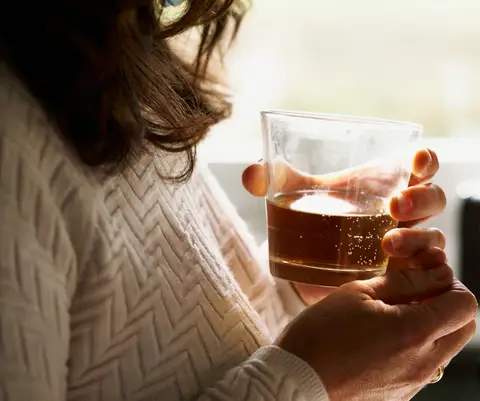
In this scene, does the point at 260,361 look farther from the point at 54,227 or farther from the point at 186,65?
the point at 186,65

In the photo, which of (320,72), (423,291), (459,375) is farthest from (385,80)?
(423,291)

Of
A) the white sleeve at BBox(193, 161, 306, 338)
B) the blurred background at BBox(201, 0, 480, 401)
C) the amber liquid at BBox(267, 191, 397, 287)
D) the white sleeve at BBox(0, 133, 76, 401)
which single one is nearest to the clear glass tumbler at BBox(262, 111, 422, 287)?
the amber liquid at BBox(267, 191, 397, 287)

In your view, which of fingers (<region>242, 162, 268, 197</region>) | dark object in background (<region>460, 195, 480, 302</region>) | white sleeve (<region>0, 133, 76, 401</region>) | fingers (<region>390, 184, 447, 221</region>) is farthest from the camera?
dark object in background (<region>460, 195, 480, 302</region>)

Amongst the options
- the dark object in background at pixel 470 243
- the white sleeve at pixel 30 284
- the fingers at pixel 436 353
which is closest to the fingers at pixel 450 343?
the fingers at pixel 436 353

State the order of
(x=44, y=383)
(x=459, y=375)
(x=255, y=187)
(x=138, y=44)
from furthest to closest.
Answer: (x=459, y=375) → (x=255, y=187) → (x=138, y=44) → (x=44, y=383)

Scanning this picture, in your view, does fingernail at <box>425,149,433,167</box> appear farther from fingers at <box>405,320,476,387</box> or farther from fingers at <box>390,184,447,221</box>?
fingers at <box>405,320,476,387</box>

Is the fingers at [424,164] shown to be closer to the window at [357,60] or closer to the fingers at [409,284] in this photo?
the fingers at [409,284]

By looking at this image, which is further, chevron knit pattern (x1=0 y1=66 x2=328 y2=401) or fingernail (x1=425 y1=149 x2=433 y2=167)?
fingernail (x1=425 y1=149 x2=433 y2=167)
